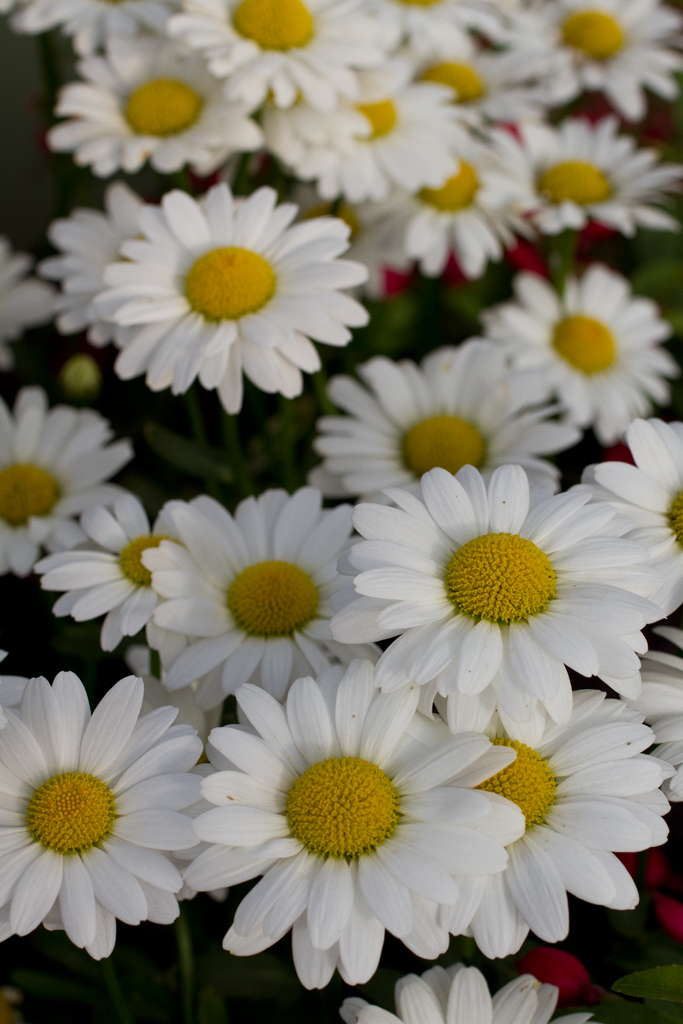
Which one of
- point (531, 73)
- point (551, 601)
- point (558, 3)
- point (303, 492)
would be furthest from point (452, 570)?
point (558, 3)

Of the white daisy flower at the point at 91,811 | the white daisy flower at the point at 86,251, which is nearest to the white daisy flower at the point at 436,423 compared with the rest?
the white daisy flower at the point at 86,251

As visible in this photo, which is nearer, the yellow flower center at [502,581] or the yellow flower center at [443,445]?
the yellow flower center at [502,581]

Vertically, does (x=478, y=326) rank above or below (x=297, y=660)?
below

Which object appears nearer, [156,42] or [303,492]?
[303,492]

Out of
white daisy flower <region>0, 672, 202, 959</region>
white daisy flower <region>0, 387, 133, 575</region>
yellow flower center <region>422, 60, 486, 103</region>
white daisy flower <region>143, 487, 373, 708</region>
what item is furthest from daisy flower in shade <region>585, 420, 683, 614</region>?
yellow flower center <region>422, 60, 486, 103</region>

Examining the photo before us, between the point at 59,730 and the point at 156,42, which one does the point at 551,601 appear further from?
the point at 156,42

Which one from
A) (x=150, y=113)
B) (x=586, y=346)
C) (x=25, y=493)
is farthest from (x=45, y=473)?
(x=586, y=346)

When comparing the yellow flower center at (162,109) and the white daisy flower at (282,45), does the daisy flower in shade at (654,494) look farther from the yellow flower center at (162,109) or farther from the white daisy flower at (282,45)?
the yellow flower center at (162,109)
